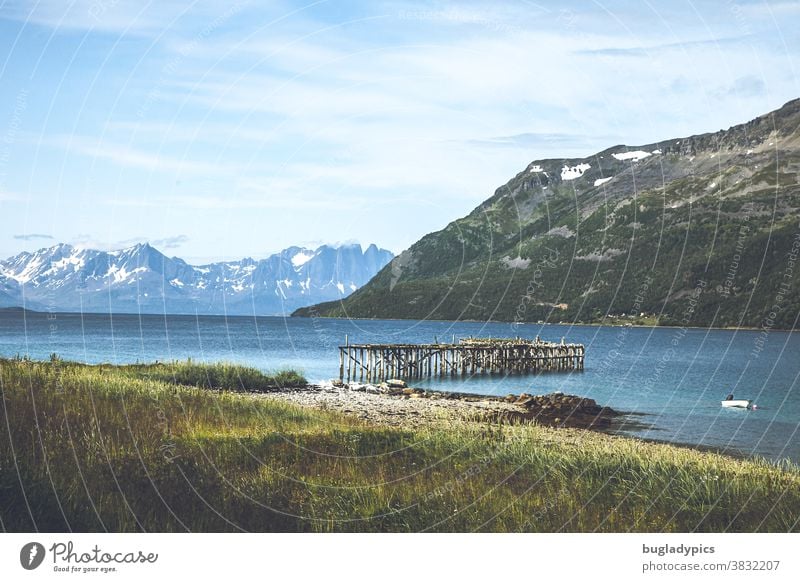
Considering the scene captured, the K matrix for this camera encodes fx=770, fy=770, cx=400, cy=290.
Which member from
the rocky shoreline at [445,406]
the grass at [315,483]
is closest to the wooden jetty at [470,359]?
the rocky shoreline at [445,406]

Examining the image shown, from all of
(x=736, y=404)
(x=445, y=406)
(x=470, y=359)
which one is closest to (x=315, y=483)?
(x=445, y=406)

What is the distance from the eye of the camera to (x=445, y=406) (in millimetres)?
43094

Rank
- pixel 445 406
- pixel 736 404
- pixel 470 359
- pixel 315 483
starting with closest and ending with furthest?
pixel 315 483
pixel 445 406
pixel 736 404
pixel 470 359

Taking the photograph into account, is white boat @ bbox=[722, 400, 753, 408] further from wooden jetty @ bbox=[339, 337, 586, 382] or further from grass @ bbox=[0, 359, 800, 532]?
grass @ bbox=[0, 359, 800, 532]

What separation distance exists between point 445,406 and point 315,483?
3021cm

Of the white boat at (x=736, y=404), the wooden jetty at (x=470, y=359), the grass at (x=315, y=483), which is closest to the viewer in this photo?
the grass at (x=315, y=483)

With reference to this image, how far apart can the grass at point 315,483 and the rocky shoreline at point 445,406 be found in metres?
14.9

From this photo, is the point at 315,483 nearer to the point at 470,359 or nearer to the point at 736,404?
the point at 736,404

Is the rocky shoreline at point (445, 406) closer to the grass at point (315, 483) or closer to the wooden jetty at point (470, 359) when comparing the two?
the grass at point (315, 483)

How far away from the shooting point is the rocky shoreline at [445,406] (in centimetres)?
3597

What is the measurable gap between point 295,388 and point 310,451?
32769mm

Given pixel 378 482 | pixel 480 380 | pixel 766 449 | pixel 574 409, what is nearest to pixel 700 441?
pixel 766 449

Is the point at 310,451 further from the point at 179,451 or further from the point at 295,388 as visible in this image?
the point at 295,388

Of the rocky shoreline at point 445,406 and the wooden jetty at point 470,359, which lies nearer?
the rocky shoreline at point 445,406
